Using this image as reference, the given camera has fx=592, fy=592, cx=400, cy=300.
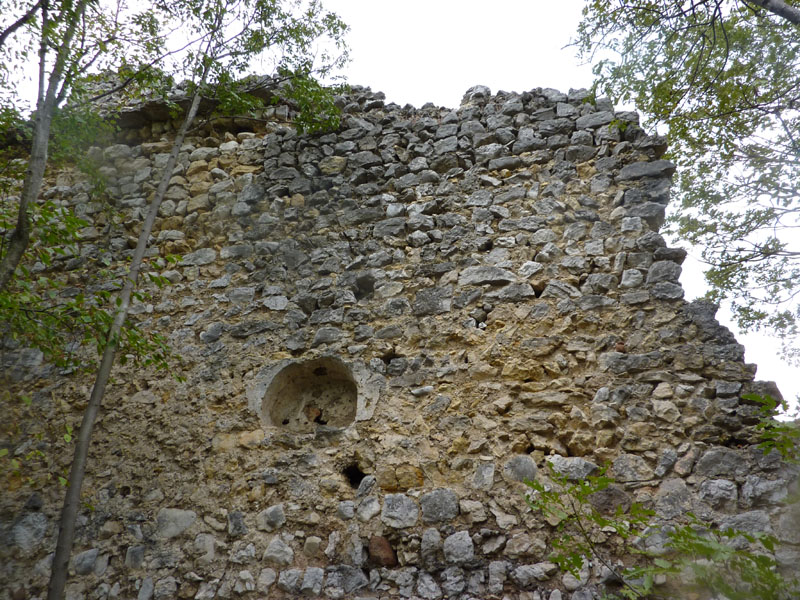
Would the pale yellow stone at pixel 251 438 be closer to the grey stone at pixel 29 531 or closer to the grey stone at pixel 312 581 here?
the grey stone at pixel 312 581

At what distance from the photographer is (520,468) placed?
10.4 ft

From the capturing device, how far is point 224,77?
188 inches

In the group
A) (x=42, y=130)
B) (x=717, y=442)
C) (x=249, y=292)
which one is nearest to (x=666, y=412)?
(x=717, y=442)

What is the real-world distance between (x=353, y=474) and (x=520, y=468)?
0.97 m

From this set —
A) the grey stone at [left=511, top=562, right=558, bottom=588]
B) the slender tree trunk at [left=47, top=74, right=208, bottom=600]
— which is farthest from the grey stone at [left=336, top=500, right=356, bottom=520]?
the slender tree trunk at [left=47, top=74, right=208, bottom=600]

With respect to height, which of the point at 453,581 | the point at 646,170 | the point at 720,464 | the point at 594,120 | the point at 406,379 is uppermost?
the point at 594,120

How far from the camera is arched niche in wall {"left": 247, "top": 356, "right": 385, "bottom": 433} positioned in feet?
12.3

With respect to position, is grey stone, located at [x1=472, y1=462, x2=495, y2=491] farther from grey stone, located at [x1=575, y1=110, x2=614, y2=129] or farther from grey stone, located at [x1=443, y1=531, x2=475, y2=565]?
grey stone, located at [x1=575, y1=110, x2=614, y2=129]

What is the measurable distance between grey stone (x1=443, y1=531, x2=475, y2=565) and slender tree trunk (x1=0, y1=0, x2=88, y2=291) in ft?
8.60

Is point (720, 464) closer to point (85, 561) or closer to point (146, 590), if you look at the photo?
point (146, 590)

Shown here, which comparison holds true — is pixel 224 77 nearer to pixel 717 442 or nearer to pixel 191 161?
pixel 191 161

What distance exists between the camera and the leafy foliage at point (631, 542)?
237 cm

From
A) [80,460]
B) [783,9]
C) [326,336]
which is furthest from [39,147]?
[783,9]

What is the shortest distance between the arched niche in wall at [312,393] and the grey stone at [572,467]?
Result: 1117mm
